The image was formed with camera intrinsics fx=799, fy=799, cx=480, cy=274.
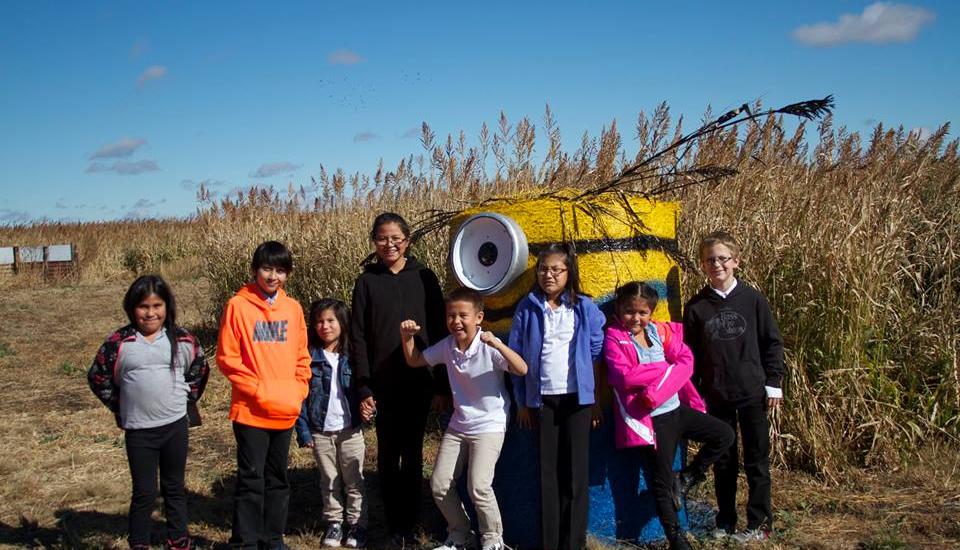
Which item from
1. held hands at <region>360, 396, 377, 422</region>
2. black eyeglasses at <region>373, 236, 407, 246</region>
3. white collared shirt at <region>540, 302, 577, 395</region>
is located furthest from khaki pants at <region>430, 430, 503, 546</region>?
black eyeglasses at <region>373, 236, 407, 246</region>

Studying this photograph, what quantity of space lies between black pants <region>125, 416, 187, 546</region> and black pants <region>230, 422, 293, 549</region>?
0.84ft

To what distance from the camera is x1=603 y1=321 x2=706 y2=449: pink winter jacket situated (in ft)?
11.3

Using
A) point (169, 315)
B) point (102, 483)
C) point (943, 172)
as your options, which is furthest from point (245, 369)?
point (943, 172)

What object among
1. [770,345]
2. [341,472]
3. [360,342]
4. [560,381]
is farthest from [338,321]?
[770,345]

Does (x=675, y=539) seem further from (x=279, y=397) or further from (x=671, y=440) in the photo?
(x=279, y=397)

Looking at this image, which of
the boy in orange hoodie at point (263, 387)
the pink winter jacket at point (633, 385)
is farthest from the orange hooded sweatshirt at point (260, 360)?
the pink winter jacket at point (633, 385)

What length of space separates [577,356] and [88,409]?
5488mm

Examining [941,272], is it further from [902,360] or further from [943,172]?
[943,172]

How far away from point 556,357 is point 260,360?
4.44 ft

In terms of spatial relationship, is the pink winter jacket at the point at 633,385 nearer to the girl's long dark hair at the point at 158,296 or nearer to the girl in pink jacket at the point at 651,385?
the girl in pink jacket at the point at 651,385

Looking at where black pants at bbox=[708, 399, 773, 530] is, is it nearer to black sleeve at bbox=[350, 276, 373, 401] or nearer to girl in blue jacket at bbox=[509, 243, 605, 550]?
girl in blue jacket at bbox=[509, 243, 605, 550]

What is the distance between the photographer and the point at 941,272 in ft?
17.2

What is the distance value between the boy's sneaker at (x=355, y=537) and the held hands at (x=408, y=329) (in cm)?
109

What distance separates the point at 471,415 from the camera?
3.57 metres
